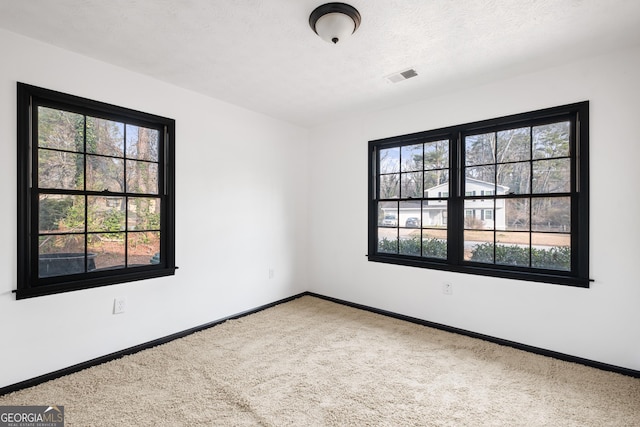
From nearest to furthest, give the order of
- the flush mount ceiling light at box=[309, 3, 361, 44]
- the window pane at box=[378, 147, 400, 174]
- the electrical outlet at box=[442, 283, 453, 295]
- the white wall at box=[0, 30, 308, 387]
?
the flush mount ceiling light at box=[309, 3, 361, 44] → the white wall at box=[0, 30, 308, 387] → the electrical outlet at box=[442, 283, 453, 295] → the window pane at box=[378, 147, 400, 174]

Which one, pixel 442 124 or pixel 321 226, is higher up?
pixel 442 124

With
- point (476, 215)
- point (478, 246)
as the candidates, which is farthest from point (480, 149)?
point (478, 246)

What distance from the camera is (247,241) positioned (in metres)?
3.82

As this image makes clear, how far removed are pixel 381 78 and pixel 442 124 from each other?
3.09 ft

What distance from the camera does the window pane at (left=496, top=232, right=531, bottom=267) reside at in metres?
2.90

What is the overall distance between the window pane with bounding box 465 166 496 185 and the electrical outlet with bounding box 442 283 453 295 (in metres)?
1.07

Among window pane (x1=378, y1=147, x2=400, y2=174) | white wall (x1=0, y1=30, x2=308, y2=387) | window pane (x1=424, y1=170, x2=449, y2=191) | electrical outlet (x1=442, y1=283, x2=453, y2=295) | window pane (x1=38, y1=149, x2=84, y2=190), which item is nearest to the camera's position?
white wall (x1=0, y1=30, x2=308, y2=387)

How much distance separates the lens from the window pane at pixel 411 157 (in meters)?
3.61

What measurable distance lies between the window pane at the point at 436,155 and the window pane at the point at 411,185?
0.53ft

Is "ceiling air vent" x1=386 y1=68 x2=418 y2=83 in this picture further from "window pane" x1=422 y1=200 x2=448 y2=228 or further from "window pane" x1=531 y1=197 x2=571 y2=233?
"window pane" x1=531 y1=197 x2=571 y2=233

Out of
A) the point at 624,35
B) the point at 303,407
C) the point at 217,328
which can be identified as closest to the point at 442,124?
the point at 624,35

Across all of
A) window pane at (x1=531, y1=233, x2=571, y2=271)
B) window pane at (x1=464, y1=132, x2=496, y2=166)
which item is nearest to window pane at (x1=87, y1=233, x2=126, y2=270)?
window pane at (x1=464, y1=132, x2=496, y2=166)

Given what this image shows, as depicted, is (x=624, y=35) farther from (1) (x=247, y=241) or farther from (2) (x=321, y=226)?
(1) (x=247, y=241)

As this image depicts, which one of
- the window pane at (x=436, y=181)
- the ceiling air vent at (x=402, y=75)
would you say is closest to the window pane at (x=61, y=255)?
the ceiling air vent at (x=402, y=75)
